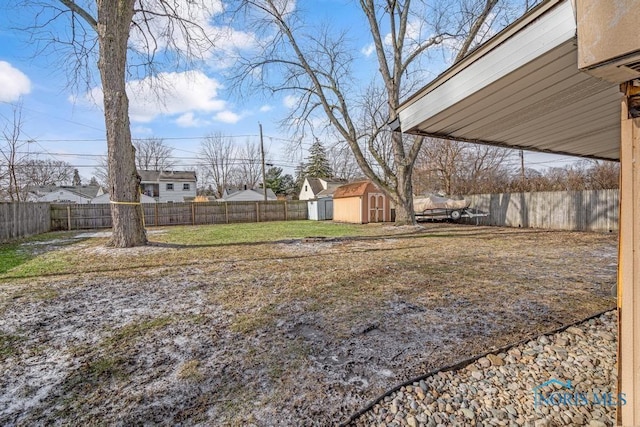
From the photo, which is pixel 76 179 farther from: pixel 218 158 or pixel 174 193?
pixel 174 193

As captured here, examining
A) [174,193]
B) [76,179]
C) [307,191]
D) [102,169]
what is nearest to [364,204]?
[307,191]

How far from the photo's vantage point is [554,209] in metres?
10.7

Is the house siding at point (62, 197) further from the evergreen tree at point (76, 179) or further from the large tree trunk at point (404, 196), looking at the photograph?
the large tree trunk at point (404, 196)

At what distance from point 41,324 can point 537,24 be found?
185 inches

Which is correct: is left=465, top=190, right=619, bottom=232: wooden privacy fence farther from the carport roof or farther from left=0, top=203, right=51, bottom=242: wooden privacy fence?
left=0, top=203, right=51, bottom=242: wooden privacy fence

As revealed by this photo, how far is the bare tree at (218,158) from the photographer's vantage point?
33469 millimetres

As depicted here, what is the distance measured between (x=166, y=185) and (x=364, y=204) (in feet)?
72.0

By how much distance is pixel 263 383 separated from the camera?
176 centimetres

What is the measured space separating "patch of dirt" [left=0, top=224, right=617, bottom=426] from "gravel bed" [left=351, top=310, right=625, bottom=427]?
0.14 m

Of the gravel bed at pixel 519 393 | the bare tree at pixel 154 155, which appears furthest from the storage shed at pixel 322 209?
the bare tree at pixel 154 155

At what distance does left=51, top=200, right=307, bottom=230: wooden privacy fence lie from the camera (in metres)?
14.1

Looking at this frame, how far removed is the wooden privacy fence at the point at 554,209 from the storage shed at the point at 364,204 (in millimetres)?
4518

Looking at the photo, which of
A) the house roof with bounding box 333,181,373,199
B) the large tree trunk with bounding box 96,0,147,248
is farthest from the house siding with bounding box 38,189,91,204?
the large tree trunk with bounding box 96,0,147,248

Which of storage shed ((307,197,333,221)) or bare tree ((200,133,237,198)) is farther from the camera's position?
bare tree ((200,133,237,198))
